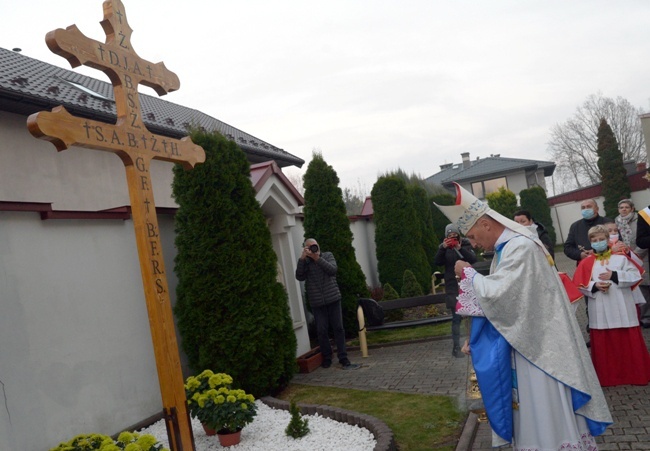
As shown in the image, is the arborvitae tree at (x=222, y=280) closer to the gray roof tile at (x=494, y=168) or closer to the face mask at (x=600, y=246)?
the face mask at (x=600, y=246)

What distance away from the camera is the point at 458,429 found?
201 inches

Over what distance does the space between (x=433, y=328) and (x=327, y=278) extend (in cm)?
344

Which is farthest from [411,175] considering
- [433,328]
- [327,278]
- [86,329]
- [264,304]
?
[86,329]

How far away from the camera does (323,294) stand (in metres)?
8.27

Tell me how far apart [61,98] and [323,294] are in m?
4.96

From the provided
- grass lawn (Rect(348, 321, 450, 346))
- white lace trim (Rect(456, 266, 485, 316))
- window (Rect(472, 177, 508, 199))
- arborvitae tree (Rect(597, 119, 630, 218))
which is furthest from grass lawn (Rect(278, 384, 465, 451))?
window (Rect(472, 177, 508, 199))

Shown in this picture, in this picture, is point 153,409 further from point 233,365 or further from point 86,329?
point 86,329

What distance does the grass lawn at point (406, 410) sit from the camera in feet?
16.3

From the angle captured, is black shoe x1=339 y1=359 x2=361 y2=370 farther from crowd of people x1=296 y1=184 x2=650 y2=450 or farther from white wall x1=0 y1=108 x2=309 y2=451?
crowd of people x1=296 y1=184 x2=650 y2=450

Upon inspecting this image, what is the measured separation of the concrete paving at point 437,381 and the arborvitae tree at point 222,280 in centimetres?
126

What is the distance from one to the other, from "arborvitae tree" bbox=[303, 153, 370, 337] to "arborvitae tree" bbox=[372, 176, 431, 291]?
410 centimetres

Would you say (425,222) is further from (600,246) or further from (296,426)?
(296,426)

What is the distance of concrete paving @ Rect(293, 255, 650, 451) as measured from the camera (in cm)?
461

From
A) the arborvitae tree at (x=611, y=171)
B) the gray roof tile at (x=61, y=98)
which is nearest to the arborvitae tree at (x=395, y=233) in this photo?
the gray roof tile at (x=61, y=98)
